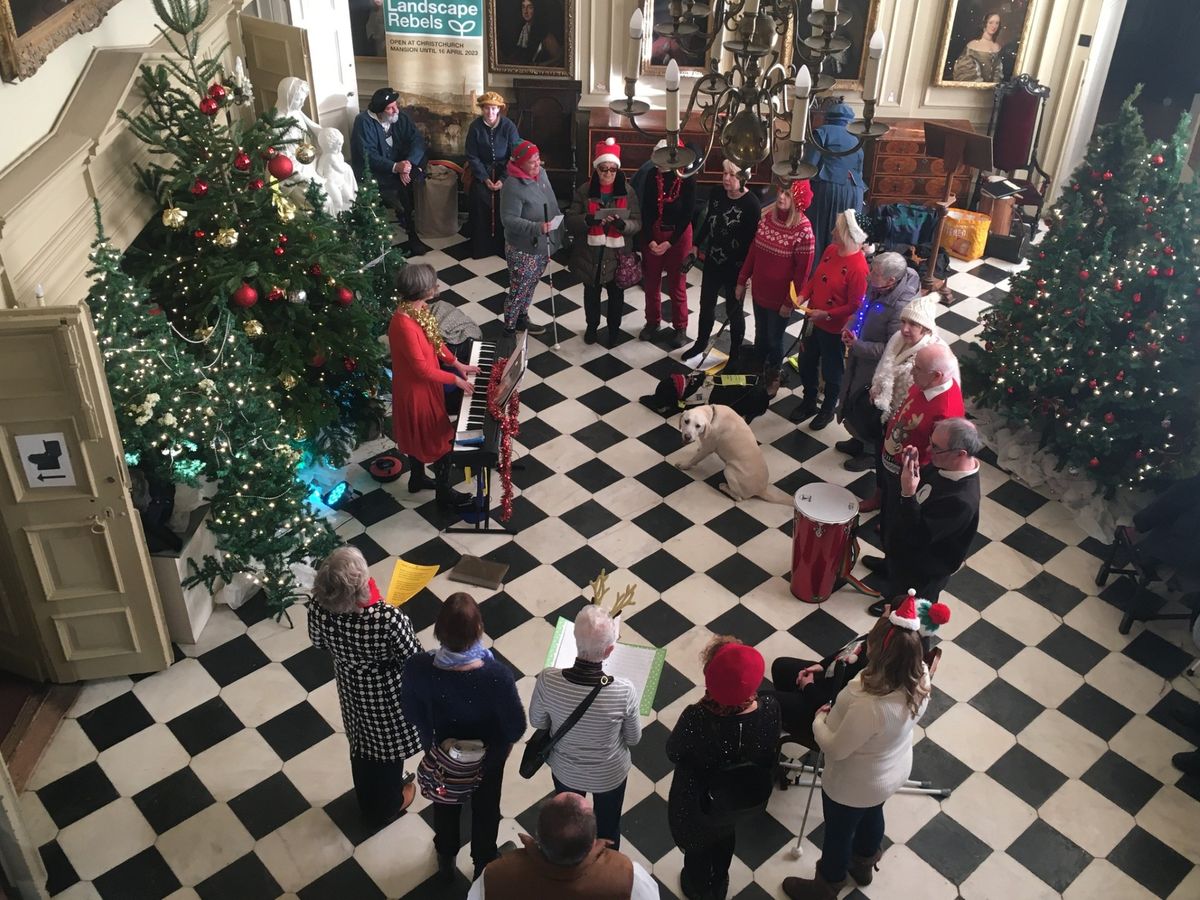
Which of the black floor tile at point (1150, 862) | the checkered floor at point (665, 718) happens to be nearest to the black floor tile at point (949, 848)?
the checkered floor at point (665, 718)

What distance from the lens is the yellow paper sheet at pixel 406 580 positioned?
21.3 ft

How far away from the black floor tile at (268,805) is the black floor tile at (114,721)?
0.77 metres

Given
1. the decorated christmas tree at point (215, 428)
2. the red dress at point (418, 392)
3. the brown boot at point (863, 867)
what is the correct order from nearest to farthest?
1. the brown boot at point (863, 867)
2. the decorated christmas tree at point (215, 428)
3. the red dress at point (418, 392)

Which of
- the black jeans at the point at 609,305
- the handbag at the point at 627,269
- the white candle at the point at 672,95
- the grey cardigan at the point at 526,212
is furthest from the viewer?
the black jeans at the point at 609,305

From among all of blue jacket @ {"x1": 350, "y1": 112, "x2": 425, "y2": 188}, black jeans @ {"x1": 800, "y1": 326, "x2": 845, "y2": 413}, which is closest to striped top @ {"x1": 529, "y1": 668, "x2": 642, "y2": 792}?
black jeans @ {"x1": 800, "y1": 326, "x2": 845, "y2": 413}

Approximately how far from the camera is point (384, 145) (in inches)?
385

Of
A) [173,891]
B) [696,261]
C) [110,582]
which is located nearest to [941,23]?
[696,261]

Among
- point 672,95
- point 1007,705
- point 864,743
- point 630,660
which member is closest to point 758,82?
point 672,95

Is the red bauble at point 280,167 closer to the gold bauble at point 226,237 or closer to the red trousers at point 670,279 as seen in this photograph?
the gold bauble at point 226,237

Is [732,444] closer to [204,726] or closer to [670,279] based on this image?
[670,279]

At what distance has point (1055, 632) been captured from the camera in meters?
6.44

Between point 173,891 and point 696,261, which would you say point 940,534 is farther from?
point 696,261

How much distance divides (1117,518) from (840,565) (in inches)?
83.8

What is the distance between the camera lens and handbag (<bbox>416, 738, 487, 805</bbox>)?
425cm
